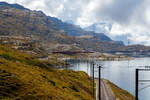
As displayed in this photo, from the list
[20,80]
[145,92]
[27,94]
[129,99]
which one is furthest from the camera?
[145,92]

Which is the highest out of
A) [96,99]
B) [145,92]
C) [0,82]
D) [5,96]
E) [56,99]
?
[0,82]

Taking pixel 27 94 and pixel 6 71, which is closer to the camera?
pixel 27 94

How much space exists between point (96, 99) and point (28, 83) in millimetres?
37170

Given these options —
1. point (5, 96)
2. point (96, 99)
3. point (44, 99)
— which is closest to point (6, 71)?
point (5, 96)

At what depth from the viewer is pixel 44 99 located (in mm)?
29109

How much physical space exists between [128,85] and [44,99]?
120 metres

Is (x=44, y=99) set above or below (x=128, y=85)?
above

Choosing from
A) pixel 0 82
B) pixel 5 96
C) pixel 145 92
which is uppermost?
pixel 0 82

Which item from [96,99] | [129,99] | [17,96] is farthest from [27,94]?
[129,99]

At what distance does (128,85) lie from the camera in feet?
444

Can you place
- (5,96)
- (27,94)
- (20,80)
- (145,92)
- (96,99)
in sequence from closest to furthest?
(5,96) < (27,94) < (20,80) < (96,99) < (145,92)

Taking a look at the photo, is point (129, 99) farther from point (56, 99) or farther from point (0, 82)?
point (0, 82)

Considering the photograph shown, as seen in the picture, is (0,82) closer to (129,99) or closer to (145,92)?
(129,99)

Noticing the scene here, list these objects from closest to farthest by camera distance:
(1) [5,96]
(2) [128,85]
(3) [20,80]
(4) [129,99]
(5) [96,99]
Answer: (1) [5,96], (3) [20,80], (5) [96,99], (4) [129,99], (2) [128,85]
